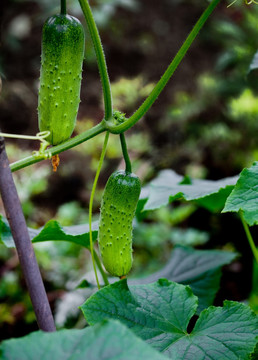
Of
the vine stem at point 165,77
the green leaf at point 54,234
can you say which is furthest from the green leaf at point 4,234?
the vine stem at point 165,77

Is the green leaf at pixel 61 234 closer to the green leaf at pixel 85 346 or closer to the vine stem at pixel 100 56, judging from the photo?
the vine stem at pixel 100 56

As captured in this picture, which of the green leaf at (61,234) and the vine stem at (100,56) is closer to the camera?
the vine stem at (100,56)

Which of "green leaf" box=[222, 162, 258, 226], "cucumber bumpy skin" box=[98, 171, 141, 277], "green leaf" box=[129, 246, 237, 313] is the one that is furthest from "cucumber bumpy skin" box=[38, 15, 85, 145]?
"green leaf" box=[129, 246, 237, 313]

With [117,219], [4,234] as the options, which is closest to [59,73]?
[117,219]

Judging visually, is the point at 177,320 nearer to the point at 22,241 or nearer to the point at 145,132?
the point at 22,241

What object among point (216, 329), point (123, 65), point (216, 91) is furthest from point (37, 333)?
point (123, 65)

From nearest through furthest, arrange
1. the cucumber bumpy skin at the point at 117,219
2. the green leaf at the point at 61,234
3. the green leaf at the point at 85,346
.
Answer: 1. the green leaf at the point at 85,346
2. the cucumber bumpy skin at the point at 117,219
3. the green leaf at the point at 61,234
